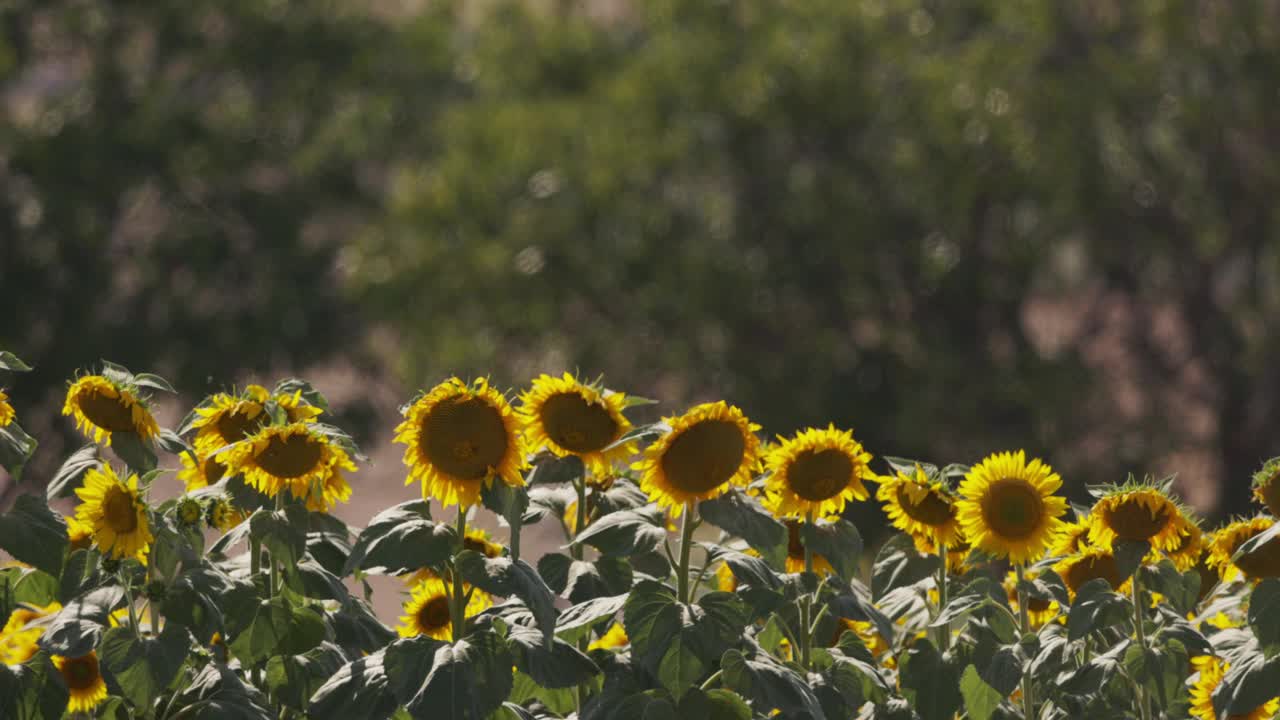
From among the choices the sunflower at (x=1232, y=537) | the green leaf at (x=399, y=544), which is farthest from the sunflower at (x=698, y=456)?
the sunflower at (x=1232, y=537)

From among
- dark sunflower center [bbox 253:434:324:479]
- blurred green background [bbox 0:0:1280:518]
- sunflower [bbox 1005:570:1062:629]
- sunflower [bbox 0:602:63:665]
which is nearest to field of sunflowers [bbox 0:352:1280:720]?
dark sunflower center [bbox 253:434:324:479]

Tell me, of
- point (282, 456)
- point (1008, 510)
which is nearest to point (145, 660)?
point (282, 456)

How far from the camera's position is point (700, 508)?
3.25 meters

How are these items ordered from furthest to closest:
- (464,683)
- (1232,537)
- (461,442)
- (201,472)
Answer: (201,472) < (1232,537) < (461,442) < (464,683)

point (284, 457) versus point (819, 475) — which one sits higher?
point (819, 475)

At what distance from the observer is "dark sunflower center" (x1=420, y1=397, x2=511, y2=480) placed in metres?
3.16

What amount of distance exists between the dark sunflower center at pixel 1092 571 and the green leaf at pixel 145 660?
180cm

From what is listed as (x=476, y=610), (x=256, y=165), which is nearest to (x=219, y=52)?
(x=256, y=165)

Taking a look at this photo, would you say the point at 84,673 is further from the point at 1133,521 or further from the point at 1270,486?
the point at 1270,486

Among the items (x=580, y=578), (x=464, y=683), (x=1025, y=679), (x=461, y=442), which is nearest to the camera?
(x=464, y=683)

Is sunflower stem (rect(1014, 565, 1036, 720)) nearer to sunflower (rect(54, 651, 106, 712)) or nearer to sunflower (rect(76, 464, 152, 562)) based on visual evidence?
sunflower (rect(76, 464, 152, 562))

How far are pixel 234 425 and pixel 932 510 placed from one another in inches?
56.8

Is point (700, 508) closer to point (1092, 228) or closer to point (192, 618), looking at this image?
point (192, 618)

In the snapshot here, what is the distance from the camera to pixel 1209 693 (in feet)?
12.1
